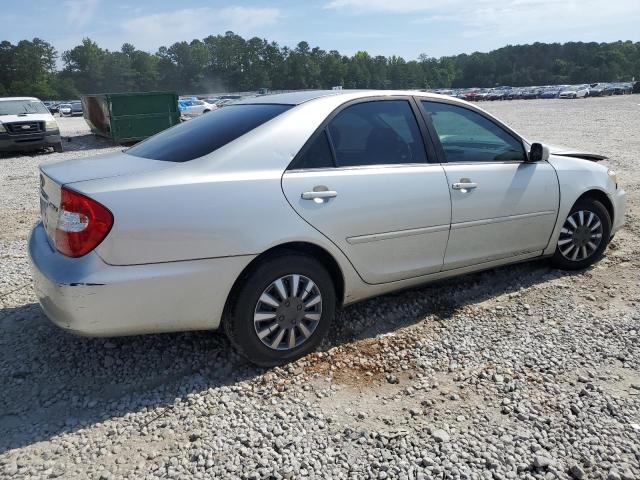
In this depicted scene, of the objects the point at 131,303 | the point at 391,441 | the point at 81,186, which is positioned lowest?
the point at 391,441

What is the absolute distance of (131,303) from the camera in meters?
2.82

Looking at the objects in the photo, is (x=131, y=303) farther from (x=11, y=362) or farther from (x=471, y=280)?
(x=471, y=280)

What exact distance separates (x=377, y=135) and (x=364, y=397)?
5.71 feet

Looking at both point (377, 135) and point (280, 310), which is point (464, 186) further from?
point (280, 310)

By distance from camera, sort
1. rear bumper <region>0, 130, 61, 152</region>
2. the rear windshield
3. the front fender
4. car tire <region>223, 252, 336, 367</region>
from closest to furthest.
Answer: car tire <region>223, 252, 336, 367</region>
the rear windshield
the front fender
rear bumper <region>0, 130, 61, 152</region>

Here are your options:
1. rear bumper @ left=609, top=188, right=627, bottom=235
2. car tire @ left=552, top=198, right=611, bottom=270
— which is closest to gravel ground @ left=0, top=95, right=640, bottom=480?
car tire @ left=552, top=198, right=611, bottom=270

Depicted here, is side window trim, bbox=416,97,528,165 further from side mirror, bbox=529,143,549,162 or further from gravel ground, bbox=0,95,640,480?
gravel ground, bbox=0,95,640,480

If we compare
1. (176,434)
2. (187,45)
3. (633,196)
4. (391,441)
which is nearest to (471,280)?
(391,441)

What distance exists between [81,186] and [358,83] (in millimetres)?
152942

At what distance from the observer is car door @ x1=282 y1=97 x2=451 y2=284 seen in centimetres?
328

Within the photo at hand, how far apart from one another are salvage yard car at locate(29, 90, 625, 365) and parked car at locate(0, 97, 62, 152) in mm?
13588

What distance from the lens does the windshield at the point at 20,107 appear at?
15564 mm

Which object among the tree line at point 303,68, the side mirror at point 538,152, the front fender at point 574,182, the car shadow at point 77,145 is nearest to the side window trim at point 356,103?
the side mirror at point 538,152

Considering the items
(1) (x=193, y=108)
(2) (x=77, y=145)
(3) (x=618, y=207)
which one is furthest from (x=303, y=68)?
(3) (x=618, y=207)
